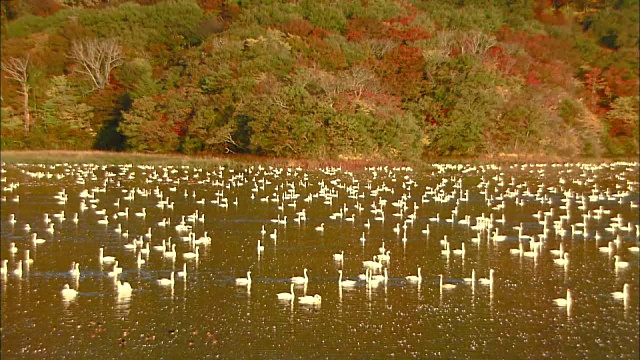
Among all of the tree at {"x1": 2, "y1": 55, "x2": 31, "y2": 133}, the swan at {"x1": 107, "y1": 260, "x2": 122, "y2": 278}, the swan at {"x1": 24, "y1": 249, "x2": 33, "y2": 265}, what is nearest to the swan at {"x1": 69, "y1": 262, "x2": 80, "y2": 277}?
the swan at {"x1": 107, "y1": 260, "x2": 122, "y2": 278}

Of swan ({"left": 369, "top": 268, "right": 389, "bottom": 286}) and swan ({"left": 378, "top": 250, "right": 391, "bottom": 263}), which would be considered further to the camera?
swan ({"left": 378, "top": 250, "right": 391, "bottom": 263})

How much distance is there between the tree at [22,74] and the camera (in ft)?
150

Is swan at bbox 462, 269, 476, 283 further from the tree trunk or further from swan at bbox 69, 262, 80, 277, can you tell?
the tree trunk

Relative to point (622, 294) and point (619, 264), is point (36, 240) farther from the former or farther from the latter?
point (619, 264)

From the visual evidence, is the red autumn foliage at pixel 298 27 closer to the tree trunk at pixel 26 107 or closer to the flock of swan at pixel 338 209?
the flock of swan at pixel 338 209

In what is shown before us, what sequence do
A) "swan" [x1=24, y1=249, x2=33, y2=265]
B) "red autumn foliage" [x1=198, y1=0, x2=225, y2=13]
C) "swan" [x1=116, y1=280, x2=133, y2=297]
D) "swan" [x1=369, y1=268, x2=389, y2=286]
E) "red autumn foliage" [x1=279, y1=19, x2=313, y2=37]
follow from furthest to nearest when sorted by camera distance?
"red autumn foliage" [x1=279, y1=19, x2=313, y2=37] < "red autumn foliage" [x1=198, y1=0, x2=225, y2=13] < "swan" [x1=24, y1=249, x2=33, y2=265] < "swan" [x1=369, y1=268, x2=389, y2=286] < "swan" [x1=116, y1=280, x2=133, y2=297]

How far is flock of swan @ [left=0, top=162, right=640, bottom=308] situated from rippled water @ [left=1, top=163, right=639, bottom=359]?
0.49ft

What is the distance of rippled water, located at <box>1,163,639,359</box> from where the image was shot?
13.0m

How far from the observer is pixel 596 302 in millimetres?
15570

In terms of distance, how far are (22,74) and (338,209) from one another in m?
29.9

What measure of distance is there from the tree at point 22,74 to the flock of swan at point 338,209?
5.78 meters

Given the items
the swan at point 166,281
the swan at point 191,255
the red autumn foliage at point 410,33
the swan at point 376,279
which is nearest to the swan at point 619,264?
the swan at point 376,279

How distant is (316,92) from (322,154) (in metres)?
5.01

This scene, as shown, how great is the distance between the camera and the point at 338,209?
92.5 feet
